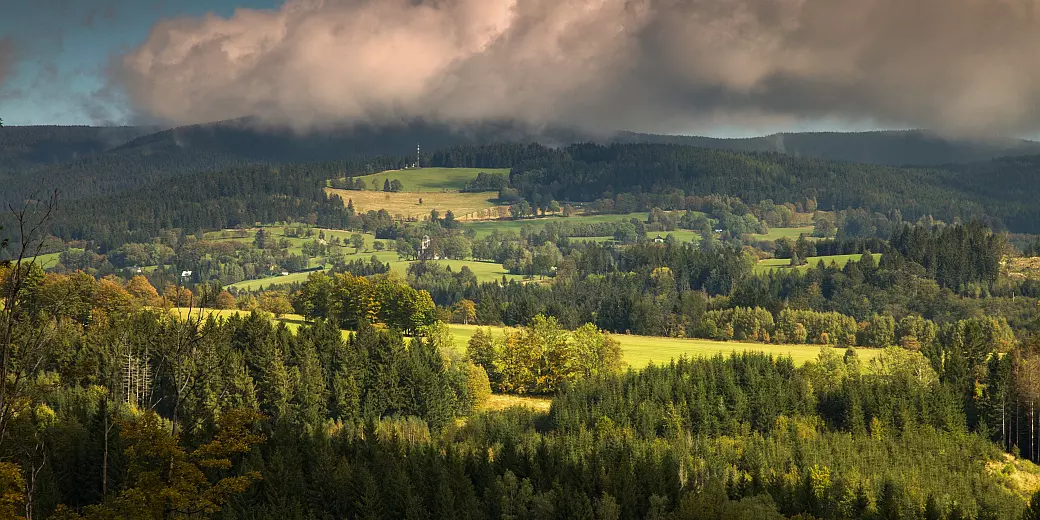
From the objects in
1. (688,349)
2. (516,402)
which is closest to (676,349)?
(688,349)

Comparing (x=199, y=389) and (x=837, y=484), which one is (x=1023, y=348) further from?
(x=199, y=389)

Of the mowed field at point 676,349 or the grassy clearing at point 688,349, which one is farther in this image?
the grassy clearing at point 688,349

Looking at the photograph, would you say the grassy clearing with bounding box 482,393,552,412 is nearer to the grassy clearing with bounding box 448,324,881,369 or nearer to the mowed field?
the mowed field

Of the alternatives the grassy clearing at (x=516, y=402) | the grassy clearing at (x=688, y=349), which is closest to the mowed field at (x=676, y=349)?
the grassy clearing at (x=688, y=349)

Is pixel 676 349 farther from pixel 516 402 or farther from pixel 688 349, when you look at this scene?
pixel 516 402

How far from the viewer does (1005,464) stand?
121 m

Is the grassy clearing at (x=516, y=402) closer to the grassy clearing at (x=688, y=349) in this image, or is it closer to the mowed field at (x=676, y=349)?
the mowed field at (x=676, y=349)

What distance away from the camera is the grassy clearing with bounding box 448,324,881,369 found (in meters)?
170

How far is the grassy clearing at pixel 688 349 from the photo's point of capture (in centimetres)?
16975

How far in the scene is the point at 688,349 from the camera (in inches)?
7249

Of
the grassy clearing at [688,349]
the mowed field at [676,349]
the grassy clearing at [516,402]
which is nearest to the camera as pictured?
the grassy clearing at [516,402]

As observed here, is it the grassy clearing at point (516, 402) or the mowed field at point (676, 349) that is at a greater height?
the mowed field at point (676, 349)

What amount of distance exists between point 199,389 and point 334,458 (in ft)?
124

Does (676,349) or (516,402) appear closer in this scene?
(516,402)
